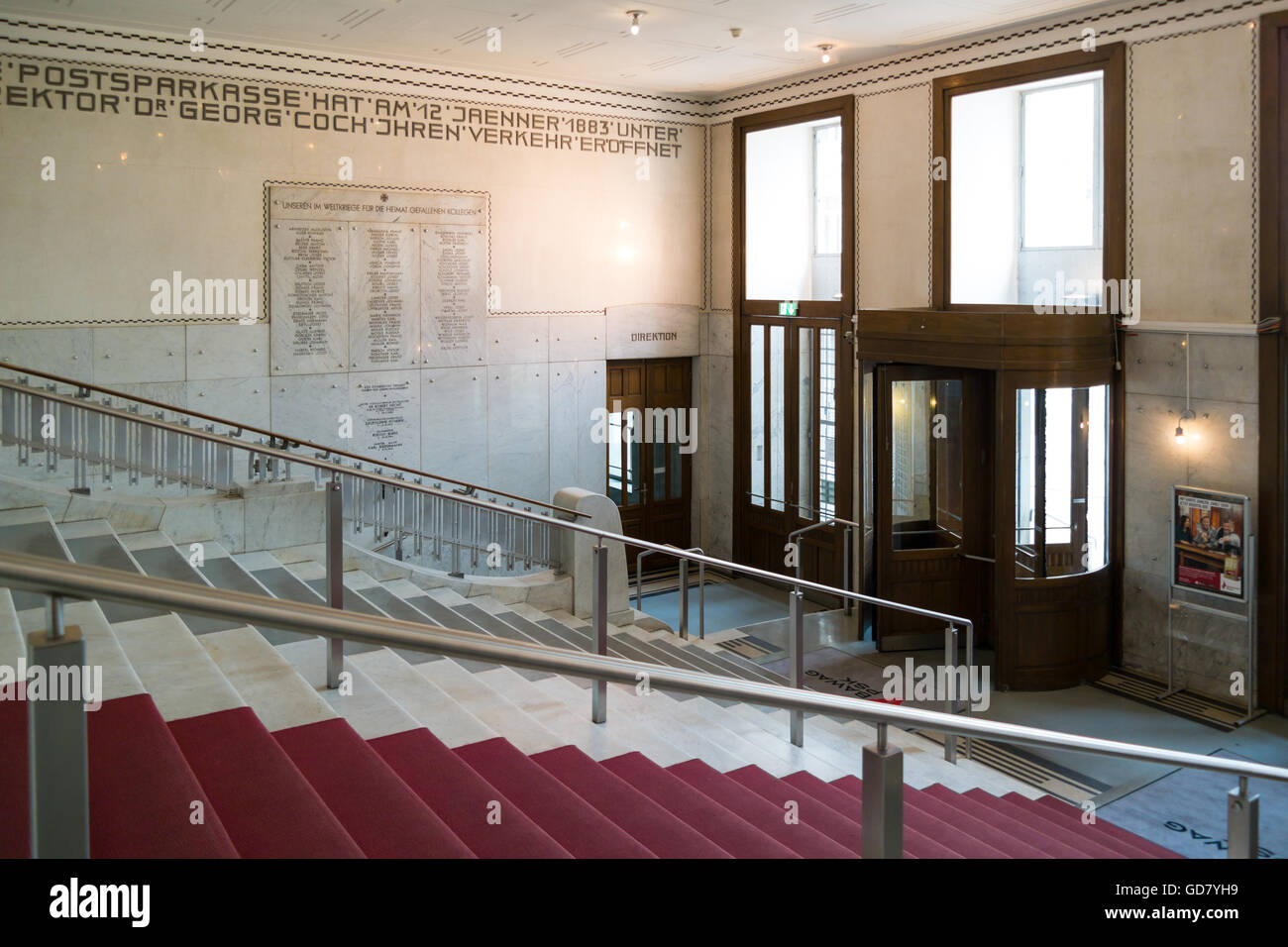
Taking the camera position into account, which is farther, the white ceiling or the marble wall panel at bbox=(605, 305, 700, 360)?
the marble wall panel at bbox=(605, 305, 700, 360)

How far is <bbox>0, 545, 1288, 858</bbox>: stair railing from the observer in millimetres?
1529

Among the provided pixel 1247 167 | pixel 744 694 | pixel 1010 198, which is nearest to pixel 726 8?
pixel 1010 198

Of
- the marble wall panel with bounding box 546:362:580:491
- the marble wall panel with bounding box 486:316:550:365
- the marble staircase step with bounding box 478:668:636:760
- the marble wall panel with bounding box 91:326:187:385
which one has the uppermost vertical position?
the marble wall panel with bounding box 486:316:550:365

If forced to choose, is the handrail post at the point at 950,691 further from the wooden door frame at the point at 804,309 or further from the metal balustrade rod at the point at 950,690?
the wooden door frame at the point at 804,309

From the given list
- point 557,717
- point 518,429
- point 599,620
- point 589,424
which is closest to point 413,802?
point 557,717

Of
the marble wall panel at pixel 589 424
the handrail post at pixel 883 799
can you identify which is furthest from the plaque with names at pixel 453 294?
the handrail post at pixel 883 799

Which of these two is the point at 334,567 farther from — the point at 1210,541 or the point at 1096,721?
the point at 1210,541

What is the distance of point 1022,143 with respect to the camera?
980cm

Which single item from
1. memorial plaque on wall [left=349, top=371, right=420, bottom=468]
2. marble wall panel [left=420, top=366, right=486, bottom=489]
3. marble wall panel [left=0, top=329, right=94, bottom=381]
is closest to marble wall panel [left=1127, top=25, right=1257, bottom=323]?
marble wall panel [left=420, top=366, right=486, bottom=489]

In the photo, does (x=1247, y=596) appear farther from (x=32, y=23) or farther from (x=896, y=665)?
(x=32, y=23)

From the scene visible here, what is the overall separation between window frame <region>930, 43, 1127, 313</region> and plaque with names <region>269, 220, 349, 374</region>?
5176 mm

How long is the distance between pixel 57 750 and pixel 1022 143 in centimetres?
984

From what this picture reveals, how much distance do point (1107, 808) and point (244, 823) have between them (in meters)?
5.14

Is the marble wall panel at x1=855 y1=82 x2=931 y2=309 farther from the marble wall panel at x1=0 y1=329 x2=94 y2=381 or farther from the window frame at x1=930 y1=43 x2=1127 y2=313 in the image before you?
the marble wall panel at x1=0 y1=329 x2=94 y2=381
